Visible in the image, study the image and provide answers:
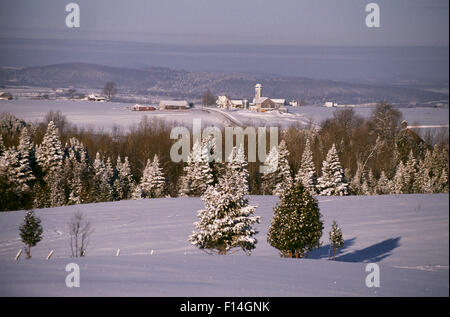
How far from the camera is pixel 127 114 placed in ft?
129

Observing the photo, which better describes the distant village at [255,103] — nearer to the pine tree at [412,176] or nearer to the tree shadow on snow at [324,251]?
the pine tree at [412,176]

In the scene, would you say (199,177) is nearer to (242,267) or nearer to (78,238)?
(78,238)

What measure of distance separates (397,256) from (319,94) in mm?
19246

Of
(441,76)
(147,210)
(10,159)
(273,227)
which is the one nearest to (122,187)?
(10,159)

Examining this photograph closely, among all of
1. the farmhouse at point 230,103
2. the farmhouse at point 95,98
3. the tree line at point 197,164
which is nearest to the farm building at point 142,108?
the farmhouse at point 95,98

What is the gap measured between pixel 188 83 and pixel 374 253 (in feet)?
79.4

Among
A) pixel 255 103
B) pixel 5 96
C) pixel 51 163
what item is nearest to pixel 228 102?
pixel 255 103

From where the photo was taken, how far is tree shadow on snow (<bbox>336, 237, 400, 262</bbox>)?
37.3ft

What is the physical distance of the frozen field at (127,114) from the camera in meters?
33.0

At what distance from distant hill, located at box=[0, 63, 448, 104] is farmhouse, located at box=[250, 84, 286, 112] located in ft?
2.75

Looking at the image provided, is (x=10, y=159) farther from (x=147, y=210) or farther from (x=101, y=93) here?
(x=101, y=93)

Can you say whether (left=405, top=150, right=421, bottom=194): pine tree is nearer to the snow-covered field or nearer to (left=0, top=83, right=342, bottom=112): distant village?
the snow-covered field

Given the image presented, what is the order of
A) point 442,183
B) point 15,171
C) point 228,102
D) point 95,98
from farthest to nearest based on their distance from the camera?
point 95,98, point 228,102, point 15,171, point 442,183

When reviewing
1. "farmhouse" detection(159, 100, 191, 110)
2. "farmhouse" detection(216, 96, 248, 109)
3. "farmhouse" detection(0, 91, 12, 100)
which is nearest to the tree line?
"farmhouse" detection(0, 91, 12, 100)
